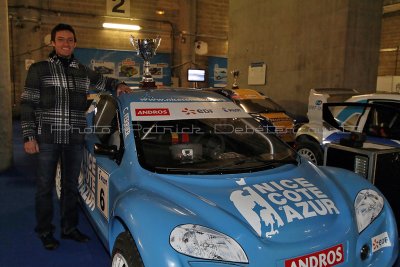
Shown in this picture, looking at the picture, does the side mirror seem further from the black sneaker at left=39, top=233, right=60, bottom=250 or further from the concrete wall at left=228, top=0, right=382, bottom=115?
the concrete wall at left=228, top=0, right=382, bottom=115

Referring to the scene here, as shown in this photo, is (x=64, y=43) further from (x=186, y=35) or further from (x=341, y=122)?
(x=186, y=35)

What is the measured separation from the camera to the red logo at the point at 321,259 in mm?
1702

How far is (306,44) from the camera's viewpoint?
28.7 feet

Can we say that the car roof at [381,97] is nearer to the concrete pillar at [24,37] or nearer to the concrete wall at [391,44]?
the concrete wall at [391,44]

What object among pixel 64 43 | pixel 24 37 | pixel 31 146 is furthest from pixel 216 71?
pixel 31 146

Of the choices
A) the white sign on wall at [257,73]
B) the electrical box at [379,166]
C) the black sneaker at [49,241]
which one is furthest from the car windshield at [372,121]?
the white sign on wall at [257,73]

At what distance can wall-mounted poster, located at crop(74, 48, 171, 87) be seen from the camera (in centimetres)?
1389

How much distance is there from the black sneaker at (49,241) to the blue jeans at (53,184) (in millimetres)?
31

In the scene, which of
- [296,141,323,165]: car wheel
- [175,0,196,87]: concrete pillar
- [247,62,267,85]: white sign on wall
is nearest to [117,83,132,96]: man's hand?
[296,141,323,165]: car wheel

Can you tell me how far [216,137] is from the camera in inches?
119

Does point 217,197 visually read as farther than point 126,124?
No

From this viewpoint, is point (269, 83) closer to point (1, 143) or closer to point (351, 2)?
point (351, 2)

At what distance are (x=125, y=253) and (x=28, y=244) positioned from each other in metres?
1.54

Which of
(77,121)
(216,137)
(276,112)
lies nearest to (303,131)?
(276,112)
